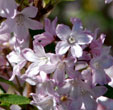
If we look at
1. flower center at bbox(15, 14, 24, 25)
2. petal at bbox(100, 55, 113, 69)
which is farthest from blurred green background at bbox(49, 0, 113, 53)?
petal at bbox(100, 55, 113, 69)

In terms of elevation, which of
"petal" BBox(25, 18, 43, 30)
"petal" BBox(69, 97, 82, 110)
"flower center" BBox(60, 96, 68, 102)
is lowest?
"petal" BBox(69, 97, 82, 110)

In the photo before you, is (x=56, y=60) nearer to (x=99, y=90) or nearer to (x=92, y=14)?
(x=99, y=90)

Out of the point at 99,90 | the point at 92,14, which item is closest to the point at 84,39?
the point at 99,90

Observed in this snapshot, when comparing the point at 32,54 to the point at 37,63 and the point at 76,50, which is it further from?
the point at 76,50

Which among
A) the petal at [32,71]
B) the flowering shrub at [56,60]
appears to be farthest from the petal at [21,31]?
the petal at [32,71]

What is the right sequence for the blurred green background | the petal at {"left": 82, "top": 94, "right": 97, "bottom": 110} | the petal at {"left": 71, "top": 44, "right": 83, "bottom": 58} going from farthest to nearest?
the blurred green background
the petal at {"left": 82, "top": 94, "right": 97, "bottom": 110}
the petal at {"left": 71, "top": 44, "right": 83, "bottom": 58}

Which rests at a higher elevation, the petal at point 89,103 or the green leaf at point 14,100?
the green leaf at point 14,100

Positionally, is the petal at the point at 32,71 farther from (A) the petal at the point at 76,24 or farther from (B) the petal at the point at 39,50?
(A) the petal at the point at 76,24

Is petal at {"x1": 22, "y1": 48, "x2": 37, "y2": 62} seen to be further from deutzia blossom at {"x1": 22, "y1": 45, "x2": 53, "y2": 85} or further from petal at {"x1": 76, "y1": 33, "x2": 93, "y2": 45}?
petal at {"x1": 76, "y1": 33, "x2": 93, "y2": 45}
